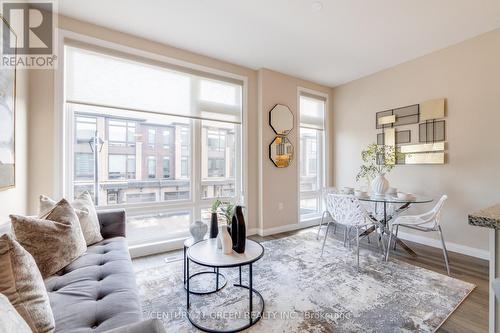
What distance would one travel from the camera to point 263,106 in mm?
3758

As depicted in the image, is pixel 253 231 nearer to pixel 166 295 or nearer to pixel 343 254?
pixel 343 254

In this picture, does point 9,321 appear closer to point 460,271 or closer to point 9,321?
point 9,321

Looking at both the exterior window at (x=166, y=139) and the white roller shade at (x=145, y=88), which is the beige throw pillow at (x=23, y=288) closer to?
the white roller shade at (x=145, y=88)

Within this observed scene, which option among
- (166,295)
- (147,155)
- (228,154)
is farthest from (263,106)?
(166,295)

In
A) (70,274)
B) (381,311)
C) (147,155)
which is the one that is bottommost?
(381,311)

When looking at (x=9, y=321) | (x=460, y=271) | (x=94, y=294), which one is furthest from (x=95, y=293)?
(x=460, y=271)

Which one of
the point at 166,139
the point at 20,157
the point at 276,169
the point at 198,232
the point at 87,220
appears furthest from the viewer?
the point at 276,169

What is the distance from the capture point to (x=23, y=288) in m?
0.92

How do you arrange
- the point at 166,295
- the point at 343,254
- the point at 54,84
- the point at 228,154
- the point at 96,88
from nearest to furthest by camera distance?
the point at 166,295 < the point at 54,84 < the point at 96,88 < the point at 343,254 < the point at 228,154

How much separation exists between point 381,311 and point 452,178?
227 centimetres

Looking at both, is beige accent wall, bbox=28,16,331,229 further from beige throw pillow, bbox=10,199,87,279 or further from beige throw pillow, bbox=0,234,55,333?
beige throw pillow, bbox=0,234,55,333

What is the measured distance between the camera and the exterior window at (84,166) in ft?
8.56

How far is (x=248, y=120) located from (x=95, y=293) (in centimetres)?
294

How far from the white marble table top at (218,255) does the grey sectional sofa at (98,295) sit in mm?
446
